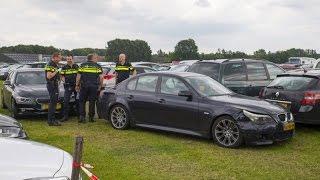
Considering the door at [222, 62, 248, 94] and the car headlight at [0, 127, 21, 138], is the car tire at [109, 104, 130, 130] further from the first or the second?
the car headlight at [0, 127, 21, 138]

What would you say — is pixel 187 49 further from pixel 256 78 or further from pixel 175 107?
pixel 175 107

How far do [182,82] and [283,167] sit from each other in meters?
3.30

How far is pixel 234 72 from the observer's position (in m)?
13.8

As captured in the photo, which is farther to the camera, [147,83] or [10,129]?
[147,83]

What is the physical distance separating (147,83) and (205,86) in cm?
141

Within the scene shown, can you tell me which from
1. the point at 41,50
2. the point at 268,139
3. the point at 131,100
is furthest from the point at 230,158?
the point at 41,50

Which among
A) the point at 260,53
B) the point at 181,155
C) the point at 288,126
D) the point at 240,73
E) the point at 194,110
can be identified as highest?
the point at 260,53

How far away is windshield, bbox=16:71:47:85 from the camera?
1460cm

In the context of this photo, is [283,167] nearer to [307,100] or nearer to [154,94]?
[307,100]

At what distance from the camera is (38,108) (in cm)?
1323

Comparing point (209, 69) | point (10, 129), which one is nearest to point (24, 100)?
point (209, 69)

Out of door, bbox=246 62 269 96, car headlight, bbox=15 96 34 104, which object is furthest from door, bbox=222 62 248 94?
car headlight, bbox=15 96 34 104

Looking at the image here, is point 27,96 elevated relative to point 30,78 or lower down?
lower down

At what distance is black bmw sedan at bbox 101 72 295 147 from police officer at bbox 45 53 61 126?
3.91 feet
